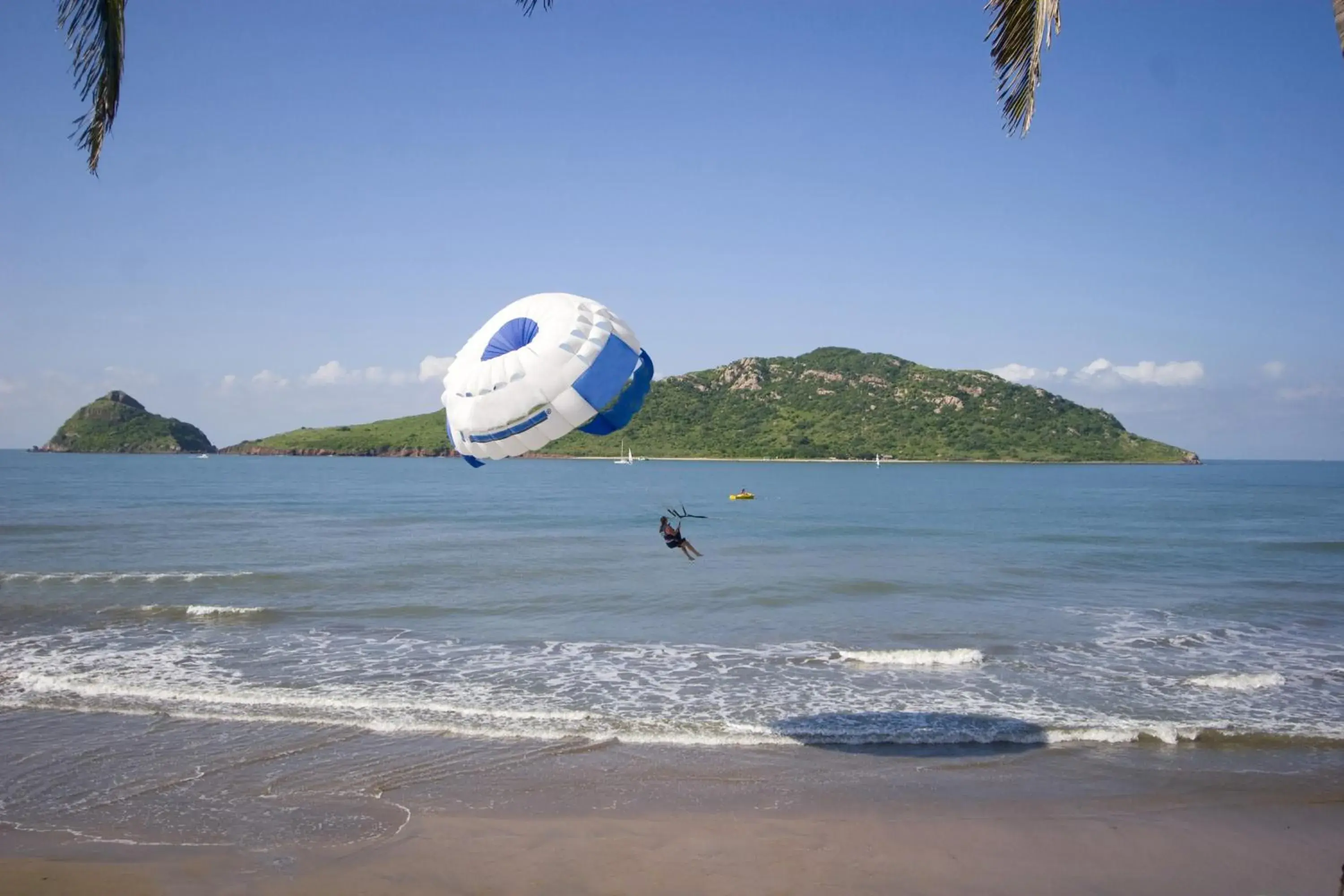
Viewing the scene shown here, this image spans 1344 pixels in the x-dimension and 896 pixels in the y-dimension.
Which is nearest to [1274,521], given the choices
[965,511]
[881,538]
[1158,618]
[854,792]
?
[965,511]

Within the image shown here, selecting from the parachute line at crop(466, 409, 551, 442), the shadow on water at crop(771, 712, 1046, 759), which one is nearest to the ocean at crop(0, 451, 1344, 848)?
the shadow on water at crop(771, 712, 1046, 759)

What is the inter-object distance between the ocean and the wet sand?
29.1 inches

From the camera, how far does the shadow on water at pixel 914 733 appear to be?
1345cm

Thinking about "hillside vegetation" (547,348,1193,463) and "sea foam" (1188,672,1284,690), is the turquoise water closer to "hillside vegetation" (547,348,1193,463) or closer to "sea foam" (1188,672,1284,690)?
"sea foam" (1188,672,1284,690)

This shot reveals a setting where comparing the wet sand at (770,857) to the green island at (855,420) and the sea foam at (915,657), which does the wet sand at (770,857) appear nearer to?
the sea foam at (915,657)

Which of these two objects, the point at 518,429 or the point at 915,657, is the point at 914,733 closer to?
the point at 915,657

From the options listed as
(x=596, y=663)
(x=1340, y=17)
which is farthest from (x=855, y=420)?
(x=1340, y=17)

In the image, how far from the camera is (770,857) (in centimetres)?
983

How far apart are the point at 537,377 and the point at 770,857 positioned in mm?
6467

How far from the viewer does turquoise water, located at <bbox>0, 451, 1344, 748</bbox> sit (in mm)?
15023

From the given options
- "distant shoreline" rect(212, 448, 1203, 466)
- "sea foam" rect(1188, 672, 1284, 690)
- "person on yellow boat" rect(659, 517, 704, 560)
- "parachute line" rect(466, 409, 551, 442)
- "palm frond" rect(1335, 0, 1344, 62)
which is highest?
"palm frond" rect(1335, 0, 1344, 62)

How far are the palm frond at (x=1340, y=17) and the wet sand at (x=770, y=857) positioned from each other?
814cm

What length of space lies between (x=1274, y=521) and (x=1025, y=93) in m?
61.4

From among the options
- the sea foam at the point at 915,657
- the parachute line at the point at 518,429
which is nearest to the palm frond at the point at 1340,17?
the parachute line at the point at 518,429
